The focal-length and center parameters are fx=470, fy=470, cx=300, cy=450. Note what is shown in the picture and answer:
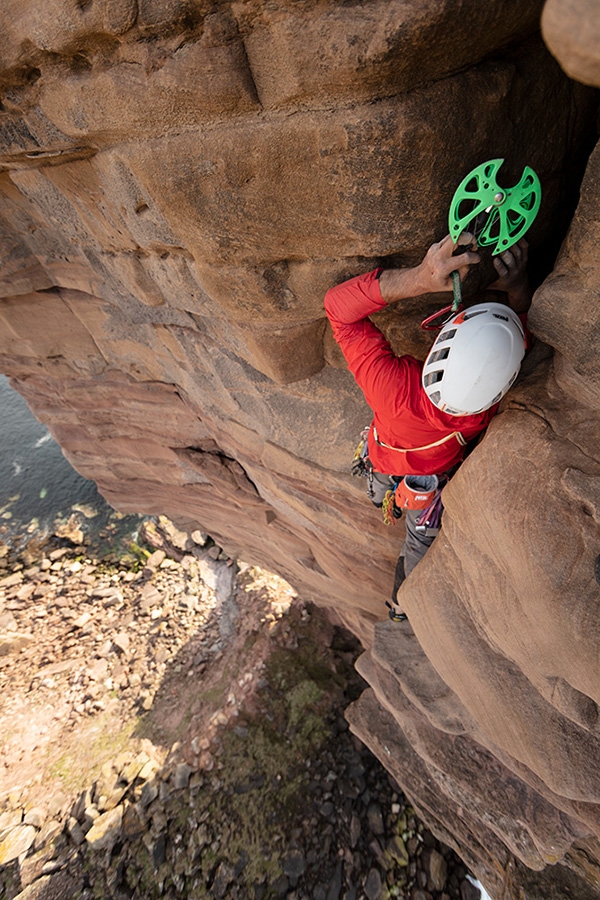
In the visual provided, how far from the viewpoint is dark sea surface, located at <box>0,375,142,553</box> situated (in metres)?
14.2

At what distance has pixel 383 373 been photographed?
2.69m

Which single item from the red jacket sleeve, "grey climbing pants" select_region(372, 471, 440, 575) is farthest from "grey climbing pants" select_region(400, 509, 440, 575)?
the red jacket sleeve

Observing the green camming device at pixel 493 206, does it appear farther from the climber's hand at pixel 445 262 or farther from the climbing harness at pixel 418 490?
the climbing harness at pixel 418 490

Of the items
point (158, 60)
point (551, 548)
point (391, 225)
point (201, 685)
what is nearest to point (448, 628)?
point (551, 548)

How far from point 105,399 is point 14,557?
902 cm

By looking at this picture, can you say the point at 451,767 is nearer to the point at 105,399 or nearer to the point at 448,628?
the point at 448,628

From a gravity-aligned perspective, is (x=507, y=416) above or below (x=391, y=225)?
below

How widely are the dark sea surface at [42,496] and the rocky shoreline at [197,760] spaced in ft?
8.65

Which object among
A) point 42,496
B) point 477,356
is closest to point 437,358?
point 477,356

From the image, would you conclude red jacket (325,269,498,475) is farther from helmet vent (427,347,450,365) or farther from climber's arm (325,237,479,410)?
helmet vent (427,347,450,365)

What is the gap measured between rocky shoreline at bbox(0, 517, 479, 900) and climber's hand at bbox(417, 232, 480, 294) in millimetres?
7077

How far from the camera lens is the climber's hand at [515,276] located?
233cm

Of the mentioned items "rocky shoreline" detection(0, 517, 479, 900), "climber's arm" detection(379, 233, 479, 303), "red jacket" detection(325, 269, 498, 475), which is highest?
"climber's arm" detection(379, 233, 479, 303)

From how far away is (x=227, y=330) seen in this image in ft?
13.3
